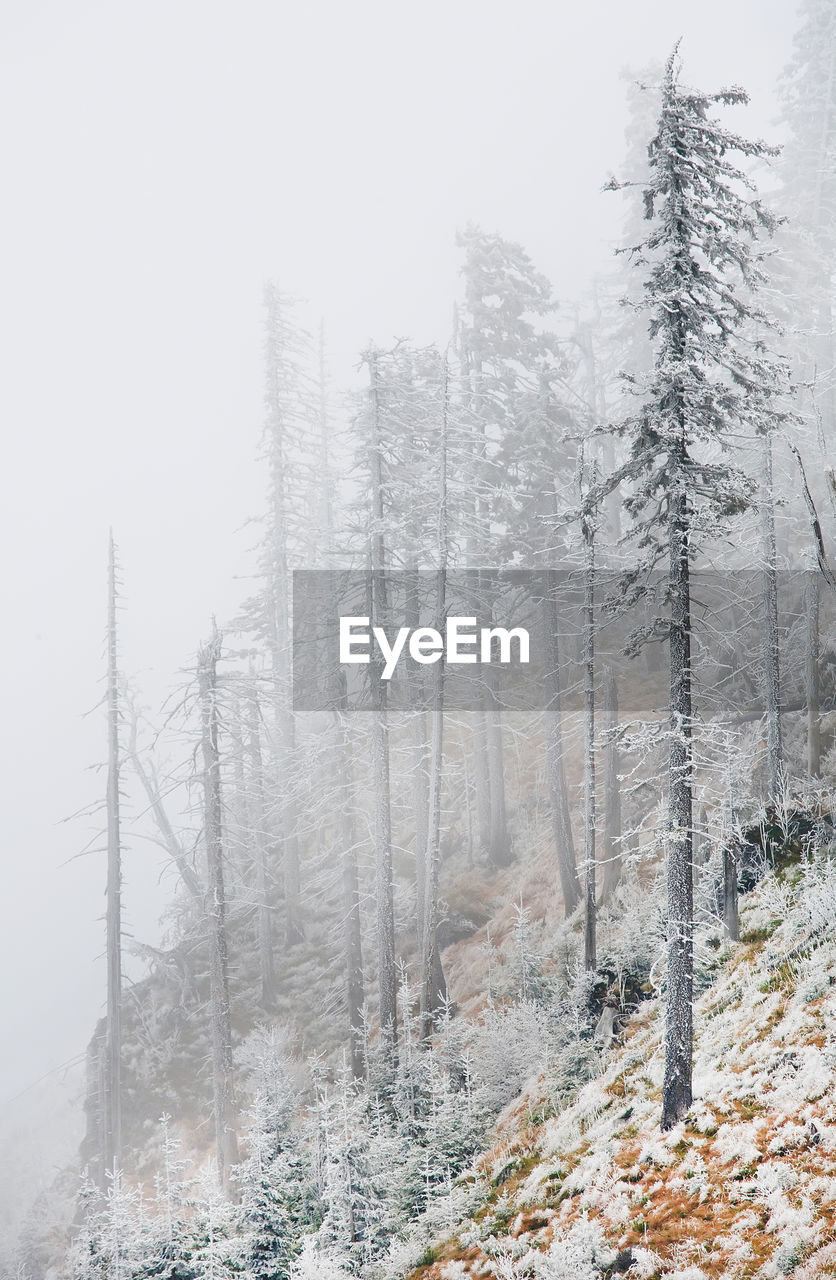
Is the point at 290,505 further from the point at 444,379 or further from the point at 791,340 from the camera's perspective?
the point at 791,340

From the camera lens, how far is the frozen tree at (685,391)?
1094 cm

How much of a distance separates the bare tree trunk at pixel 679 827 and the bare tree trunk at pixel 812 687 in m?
9.92

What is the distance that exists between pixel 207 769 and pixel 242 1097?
11.2 m

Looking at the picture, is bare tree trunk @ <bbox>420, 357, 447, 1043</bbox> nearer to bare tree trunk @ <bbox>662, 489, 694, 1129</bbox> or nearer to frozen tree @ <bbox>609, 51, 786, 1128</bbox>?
frozen tree @ <bbox>609, 51, 786, 1128</bbox>

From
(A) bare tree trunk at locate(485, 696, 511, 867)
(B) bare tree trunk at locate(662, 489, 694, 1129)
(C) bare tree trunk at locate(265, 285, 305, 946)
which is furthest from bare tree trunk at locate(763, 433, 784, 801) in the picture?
(C) bare tree trunk at locate(265, 285, 305, 946)

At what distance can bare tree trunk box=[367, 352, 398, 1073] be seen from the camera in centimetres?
1961

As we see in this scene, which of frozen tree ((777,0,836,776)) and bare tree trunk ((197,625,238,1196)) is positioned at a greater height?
frozen tree ((777,0,836,776))

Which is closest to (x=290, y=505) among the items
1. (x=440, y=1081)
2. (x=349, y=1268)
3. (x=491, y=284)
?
(x=491, y=284)

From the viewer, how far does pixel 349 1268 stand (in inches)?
440

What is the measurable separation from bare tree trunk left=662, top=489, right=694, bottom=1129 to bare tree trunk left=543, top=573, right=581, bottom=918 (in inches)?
391

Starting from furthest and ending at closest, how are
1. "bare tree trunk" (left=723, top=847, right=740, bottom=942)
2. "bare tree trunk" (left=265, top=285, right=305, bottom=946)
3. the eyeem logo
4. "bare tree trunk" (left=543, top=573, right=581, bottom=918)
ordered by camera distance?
1. "bare tree trunk" (left=265, top=285, right=305, bottom=946)
2. "bare tree trunk" (left=543, top=573, right=581, bottom=918)
3. the eyeem logo
4. "bare tree trunk" (left=723, top=847, right=740, bottom=942)

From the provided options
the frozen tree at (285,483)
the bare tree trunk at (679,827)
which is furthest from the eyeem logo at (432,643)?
the bare tree trunk at (679,827)

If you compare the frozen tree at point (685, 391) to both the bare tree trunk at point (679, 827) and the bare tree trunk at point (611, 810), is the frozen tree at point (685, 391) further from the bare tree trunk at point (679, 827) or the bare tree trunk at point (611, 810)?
the bare tree trunk at point (611, 810)
